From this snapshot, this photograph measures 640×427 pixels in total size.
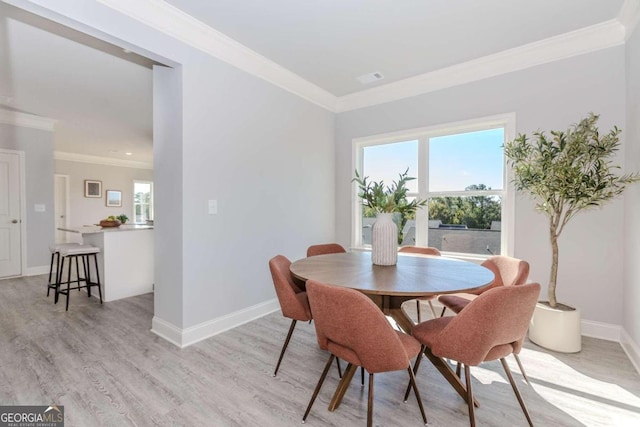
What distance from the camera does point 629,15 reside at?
238cm

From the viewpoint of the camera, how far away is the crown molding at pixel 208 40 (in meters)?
2.25

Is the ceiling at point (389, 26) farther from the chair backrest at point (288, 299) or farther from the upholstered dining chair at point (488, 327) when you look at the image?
the upholstered dining chair at point (488, 327)

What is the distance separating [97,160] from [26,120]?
3345 mm

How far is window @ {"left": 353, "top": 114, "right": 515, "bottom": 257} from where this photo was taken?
3.25 m

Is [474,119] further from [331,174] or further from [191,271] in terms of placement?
[191,271]

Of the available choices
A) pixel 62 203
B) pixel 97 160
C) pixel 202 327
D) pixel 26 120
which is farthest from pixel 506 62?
pixel 62 203

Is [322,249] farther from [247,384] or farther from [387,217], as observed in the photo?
[247,384]

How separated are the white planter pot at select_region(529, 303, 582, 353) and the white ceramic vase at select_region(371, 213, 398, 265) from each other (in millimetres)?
1490

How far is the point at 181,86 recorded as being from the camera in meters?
2.55

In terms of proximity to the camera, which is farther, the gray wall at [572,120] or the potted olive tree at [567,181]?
the gray wall at [572,120]

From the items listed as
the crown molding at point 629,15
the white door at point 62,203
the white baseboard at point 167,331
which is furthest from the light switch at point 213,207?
the white door at point 62,203

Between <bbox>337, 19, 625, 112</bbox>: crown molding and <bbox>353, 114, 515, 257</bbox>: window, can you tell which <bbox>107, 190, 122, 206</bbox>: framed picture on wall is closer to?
<bbox>337, 19, 625, 112</bbox>: crown molding

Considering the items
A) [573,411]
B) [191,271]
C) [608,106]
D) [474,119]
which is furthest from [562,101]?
[191,271]

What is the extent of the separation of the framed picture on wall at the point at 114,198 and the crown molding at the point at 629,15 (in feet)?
34.3
